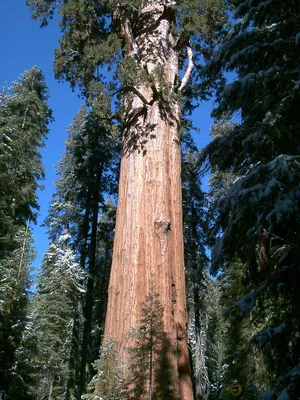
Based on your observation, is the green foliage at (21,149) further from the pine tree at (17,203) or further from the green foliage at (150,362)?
the green foliage at (150,362)

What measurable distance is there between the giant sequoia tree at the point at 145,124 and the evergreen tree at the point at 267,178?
85 cm

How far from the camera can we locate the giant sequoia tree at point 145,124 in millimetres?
4328

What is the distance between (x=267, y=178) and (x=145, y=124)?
1.95 metres

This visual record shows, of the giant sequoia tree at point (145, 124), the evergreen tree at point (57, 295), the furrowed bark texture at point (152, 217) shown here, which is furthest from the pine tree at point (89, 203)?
the furrowed bark texture at point (152, 217)

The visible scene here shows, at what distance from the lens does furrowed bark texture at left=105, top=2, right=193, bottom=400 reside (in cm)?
420

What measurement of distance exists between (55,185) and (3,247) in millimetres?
11450

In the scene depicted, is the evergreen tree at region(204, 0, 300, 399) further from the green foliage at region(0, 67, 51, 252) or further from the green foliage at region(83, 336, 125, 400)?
the green foliage at region(0, 67, 51, 252)

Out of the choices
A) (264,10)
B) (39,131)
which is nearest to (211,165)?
(264,10)

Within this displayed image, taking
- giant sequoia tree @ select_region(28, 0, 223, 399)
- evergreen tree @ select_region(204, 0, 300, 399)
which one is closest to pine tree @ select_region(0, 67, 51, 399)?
giant sequoia tree @ select_region(28, 0, 223, 399)

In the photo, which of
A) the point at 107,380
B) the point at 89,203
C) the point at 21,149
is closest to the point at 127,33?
the point at 107,380

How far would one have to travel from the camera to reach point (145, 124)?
18.6ft

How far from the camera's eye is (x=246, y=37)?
20.1 ft

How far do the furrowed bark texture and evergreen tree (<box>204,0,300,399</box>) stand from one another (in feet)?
2.86

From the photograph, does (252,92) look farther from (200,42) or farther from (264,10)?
(200,42)
